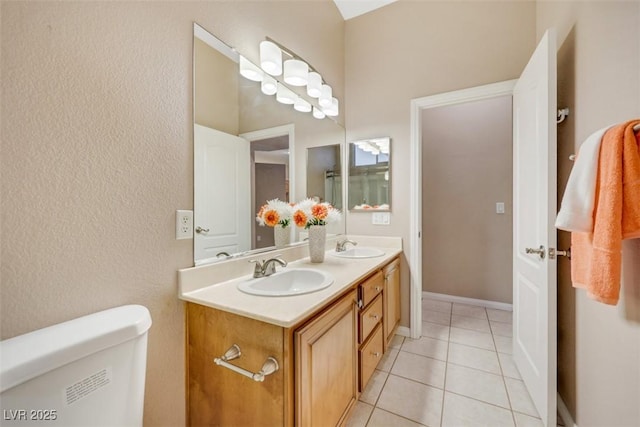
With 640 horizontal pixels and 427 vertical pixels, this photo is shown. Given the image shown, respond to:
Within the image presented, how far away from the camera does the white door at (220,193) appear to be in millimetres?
1158

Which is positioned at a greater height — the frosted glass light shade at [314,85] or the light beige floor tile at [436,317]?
the frosted glass light shade at [314,85]

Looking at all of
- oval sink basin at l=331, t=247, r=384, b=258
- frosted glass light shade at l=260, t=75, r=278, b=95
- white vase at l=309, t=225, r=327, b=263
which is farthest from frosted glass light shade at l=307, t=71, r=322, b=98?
oval sink basin at l=331, t=247, r=384, b=258

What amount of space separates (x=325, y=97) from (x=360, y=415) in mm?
2167

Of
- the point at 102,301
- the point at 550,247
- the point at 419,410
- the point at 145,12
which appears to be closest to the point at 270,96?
the point at 145,12

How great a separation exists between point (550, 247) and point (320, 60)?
6.62 ft

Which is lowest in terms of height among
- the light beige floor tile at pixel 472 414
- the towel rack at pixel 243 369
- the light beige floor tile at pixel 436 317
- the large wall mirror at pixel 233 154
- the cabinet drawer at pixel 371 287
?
the light beige floor tile at pixel 472 414

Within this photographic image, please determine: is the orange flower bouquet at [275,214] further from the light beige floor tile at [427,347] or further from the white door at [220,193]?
the light beige floor tile at [427,347]

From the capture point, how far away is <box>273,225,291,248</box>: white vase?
1616 mm

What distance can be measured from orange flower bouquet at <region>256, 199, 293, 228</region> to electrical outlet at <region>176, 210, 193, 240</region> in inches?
17.6

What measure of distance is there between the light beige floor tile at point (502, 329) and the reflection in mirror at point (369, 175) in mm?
1479

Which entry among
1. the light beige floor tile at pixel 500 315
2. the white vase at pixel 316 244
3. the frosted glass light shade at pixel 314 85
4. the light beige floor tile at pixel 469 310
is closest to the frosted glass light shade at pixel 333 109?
the frosted glass light shade at pixel 314 85

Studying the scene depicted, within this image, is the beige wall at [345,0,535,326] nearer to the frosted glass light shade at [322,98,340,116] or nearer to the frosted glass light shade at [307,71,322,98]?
the frosted glass light shade at [322,98,340,116]

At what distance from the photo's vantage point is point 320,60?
2111mm

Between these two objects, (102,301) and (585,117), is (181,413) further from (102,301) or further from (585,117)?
(585,117)
